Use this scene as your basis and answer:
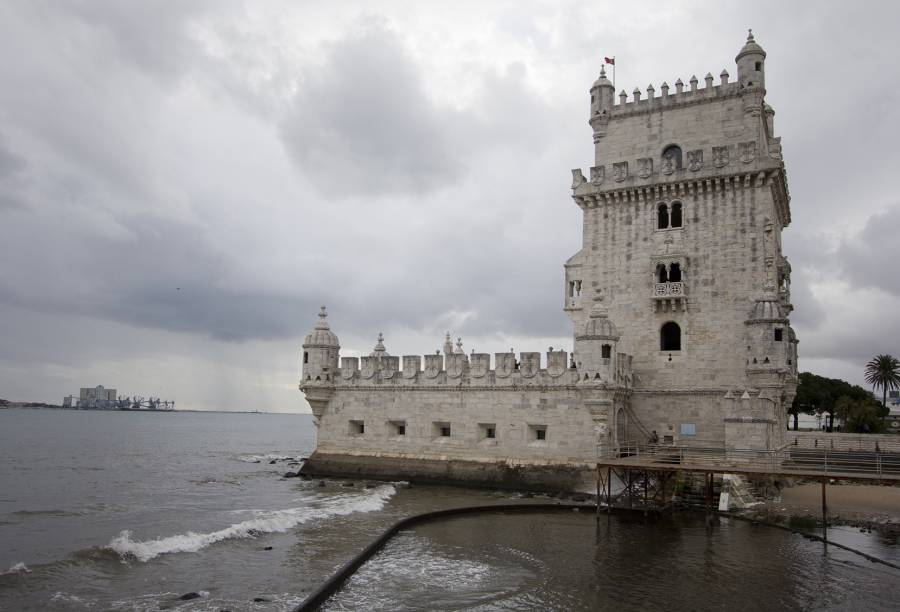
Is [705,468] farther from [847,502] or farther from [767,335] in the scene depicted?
[847,502]

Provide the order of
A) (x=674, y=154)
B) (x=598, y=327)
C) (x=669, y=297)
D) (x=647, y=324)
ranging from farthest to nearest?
(x=674, y=154) < (x=647, y=324) < (x=669, y=297) < (x=598, y=327)

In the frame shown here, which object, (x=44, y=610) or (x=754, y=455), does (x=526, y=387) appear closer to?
(x=754, y=455)

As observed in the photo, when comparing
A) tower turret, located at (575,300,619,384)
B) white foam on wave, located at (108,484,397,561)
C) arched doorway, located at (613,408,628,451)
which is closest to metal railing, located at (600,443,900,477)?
arched doorway, located at (613,408,628,451)

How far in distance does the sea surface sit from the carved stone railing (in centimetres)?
1017

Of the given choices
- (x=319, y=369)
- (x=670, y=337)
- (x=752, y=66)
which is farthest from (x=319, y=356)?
(x=752, y=66)

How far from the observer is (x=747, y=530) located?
74.6 feet

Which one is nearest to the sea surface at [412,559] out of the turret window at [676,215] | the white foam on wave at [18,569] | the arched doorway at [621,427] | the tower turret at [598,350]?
the white foam on wave at [18,569]

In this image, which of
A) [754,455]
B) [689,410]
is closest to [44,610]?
[754,455]

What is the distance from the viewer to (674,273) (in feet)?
105

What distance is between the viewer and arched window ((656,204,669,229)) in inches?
1283

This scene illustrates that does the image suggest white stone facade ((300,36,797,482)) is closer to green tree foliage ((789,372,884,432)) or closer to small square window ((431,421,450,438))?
small square window ((431,421,450,438))

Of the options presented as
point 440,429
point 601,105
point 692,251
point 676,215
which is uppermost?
point 601,105

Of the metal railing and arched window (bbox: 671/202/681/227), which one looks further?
arched window (bbox: 671/202/681/227)

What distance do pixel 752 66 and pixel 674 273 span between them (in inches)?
399
